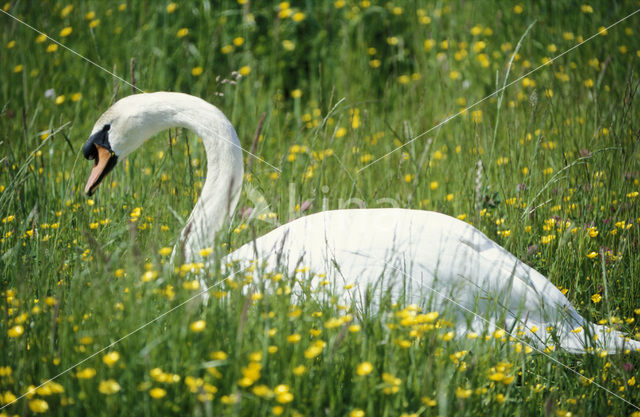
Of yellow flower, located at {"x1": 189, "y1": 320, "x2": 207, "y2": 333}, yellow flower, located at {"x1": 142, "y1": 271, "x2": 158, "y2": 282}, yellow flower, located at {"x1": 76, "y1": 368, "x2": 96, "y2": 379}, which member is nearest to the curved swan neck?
yellow flower, located at {"x1": 142, "y1": 271, "x2": 158, "y2": 282}

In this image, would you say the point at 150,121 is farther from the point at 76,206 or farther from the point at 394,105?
the point at 394,105

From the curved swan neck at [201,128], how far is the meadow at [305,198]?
154mm

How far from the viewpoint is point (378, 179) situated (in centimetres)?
409

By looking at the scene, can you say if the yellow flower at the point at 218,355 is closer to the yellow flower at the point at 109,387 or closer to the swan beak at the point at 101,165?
the yellow flower at the point at 109,387

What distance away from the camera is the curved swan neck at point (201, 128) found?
9.80ft

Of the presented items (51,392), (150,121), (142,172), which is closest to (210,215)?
(150,121)

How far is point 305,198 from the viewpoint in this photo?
142 inches

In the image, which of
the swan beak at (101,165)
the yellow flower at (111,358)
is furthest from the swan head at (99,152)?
the yellow flower at (111,358)

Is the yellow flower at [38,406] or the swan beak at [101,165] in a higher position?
the swan beak at [101,165]

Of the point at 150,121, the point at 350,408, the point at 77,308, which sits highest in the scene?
the point at 150,121

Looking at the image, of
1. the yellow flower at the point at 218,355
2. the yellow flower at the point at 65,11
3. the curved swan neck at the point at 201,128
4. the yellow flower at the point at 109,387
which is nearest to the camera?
the yellow flower at the point at 109,387

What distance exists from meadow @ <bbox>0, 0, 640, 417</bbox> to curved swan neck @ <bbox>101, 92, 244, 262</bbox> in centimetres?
15

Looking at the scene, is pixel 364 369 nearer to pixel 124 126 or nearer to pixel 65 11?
pixel 124 126

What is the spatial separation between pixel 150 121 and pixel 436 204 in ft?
5.03
